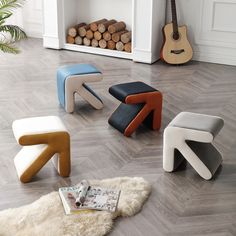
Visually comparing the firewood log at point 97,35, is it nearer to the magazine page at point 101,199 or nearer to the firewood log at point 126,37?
the firewood log at point 126,37

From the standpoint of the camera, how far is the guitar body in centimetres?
619

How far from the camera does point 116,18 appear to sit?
267 inches

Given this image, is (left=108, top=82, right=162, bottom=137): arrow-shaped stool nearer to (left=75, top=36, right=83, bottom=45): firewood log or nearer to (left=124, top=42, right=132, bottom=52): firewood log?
(left=124, top=42, right=132, bottom=52): firewood log

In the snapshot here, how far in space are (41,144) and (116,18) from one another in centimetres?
346

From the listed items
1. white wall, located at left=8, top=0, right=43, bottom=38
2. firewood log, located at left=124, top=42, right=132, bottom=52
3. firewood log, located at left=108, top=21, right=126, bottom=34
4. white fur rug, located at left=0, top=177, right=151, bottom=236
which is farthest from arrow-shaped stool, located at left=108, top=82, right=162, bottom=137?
white wall, located at left=8, top=0, right=43, bottom=38

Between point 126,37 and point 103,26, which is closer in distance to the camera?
point 126,37

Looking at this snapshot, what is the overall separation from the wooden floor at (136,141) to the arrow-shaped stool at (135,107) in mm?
88

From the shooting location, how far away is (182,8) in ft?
20.5

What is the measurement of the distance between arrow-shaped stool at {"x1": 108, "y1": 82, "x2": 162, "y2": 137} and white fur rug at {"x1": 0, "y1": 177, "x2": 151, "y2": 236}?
959 mm

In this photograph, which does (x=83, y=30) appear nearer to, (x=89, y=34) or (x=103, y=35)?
(x=89, y=34)

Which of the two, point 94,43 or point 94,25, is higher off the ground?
point 94,25

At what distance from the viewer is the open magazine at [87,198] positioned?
10.9 feet

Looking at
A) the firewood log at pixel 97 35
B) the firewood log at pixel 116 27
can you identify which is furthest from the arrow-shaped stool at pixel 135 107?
the firewood log at pixel 97 35

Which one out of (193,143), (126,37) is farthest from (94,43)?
(193,143)
